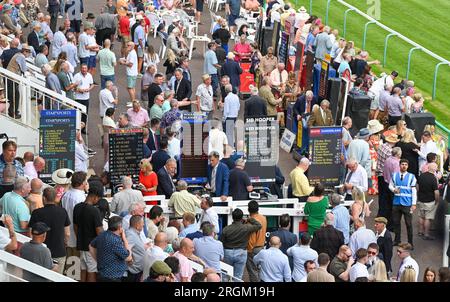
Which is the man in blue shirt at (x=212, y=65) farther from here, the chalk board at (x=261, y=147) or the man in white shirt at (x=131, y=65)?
the chalk board at (x=261, y=147)

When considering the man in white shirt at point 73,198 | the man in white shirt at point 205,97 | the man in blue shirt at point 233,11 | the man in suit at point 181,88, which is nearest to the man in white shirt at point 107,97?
the man in suit at point 181,88

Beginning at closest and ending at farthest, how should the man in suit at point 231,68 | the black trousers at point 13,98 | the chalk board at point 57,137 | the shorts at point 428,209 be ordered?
1. the shorts at point 428,209
2. the chalk board at point 57,137
3. the black trousers at point 13,98
4. the man in suit at point 231,68

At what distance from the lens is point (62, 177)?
20672 millimetres

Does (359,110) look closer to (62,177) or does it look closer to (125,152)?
(125,152)

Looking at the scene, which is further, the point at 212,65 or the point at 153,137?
the point at 212,65

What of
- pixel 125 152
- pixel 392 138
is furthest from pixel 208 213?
pixel 392 138

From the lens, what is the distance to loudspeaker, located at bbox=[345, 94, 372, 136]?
26.8m

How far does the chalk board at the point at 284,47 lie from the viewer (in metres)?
30.7

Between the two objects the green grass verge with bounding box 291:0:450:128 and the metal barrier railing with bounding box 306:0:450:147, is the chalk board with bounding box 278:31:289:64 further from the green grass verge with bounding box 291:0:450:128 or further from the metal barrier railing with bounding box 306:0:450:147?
the green grass verge with bounding box 291:0:450:128

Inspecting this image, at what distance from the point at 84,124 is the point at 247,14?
43.8 feet

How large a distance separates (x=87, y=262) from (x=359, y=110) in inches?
409

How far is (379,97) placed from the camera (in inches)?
1070

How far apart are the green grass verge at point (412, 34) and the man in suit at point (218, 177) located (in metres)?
10.8

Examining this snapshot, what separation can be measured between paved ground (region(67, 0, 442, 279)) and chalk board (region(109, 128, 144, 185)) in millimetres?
2664
